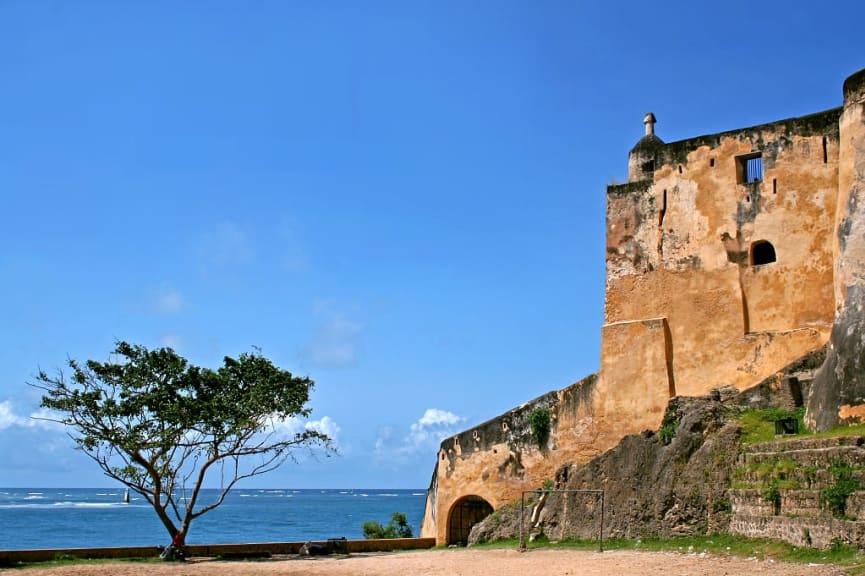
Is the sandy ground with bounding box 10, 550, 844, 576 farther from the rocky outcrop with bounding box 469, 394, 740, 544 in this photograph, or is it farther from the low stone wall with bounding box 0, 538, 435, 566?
the low stone wall with bounding box 0, 538, 435, 566

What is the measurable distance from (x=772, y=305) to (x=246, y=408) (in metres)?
13.4

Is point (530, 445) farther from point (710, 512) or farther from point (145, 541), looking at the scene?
point (145, 541)

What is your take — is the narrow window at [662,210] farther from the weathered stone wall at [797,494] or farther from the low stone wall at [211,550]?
the low stone wall at [211,550]

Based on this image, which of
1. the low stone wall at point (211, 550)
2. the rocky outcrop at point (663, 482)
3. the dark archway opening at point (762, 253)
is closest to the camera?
the rocky outcrop at point (663, 482)

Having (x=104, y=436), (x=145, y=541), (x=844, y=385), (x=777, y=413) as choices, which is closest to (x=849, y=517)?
(x=844, y=385)

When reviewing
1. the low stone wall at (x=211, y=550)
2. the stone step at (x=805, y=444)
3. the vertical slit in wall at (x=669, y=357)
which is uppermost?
the vertical slit in wall at (x=669, y=357)

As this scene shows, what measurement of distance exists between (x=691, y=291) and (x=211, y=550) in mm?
14056

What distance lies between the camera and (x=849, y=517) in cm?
1409

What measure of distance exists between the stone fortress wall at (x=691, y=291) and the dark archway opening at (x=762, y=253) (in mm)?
35

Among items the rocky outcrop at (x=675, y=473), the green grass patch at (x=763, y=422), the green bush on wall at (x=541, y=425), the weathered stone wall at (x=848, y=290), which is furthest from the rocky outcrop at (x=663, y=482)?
the weathered stone wall at (x=848, y=290)

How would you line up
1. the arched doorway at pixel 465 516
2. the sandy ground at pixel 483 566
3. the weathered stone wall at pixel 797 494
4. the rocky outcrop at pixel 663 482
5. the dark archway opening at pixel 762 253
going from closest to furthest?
the weathered stone wall at pixel 797 494, the sandy ground at pixel 483 566, the rocky outcrop at pixel 663 482, the dark archway opening at pixel 762 253, the arched doorway at pixel 465 516

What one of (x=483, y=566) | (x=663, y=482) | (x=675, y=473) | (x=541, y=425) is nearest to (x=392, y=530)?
(x=541, y=425)

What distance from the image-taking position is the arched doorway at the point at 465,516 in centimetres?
2647

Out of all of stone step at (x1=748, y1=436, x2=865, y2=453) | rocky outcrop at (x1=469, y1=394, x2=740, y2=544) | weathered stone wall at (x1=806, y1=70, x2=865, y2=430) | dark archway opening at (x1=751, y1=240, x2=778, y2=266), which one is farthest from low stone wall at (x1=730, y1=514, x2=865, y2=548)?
dark archway opening at (x1=751, y1=240, x2=778, y2=266)
